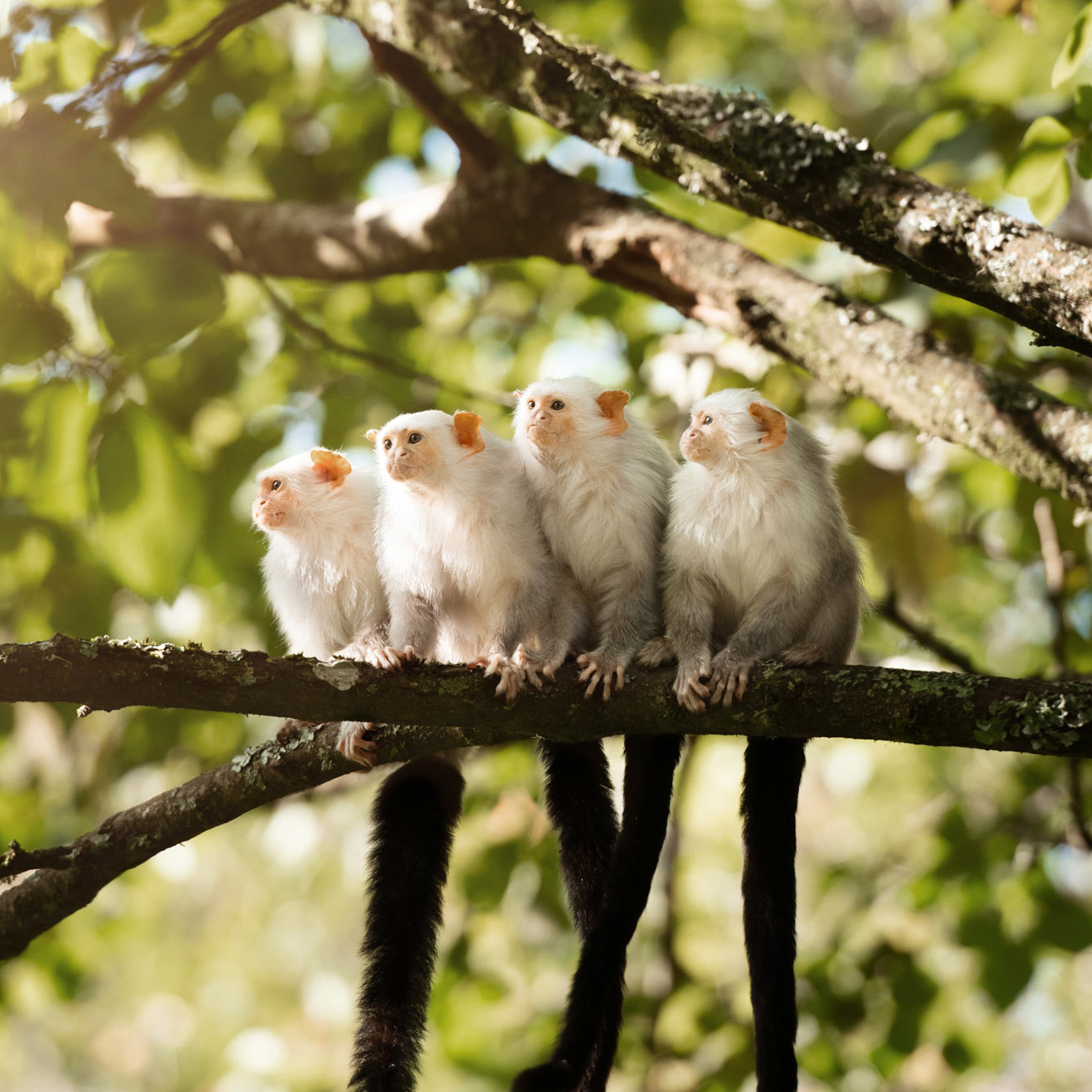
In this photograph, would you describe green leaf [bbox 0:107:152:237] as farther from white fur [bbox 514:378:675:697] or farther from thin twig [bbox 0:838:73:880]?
thin twig [bbox 0:838:73:880]

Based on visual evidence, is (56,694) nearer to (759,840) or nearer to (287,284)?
(759,840)

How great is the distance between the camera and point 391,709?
2.22 m

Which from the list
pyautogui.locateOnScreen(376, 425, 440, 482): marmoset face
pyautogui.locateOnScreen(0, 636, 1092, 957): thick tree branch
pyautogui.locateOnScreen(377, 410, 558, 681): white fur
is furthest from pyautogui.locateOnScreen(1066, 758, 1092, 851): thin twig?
pyautogui.locateOnScreen(376, 425, 440, 482): marmoset face

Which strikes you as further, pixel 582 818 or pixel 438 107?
pixel 438 107

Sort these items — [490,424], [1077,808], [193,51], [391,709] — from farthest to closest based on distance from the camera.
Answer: [490,424]
[1077,808]
[193,51]
[391,709]

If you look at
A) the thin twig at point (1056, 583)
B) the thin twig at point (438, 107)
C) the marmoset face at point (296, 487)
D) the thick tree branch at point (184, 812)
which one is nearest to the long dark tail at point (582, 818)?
the thick tree branch at point (184, 812)

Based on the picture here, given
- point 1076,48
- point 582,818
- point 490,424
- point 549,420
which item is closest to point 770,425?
point 549,420

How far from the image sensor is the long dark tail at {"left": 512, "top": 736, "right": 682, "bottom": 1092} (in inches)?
83.5

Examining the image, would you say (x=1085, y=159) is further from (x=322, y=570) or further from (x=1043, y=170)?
(x=322, y=570)

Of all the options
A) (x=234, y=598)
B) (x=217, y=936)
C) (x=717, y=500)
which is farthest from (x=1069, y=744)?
(x=217, y=936)

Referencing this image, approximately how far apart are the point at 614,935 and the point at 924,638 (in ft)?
6.32

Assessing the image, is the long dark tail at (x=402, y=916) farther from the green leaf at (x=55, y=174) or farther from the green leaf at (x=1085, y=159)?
the green leaf at (x=1085, y=159)

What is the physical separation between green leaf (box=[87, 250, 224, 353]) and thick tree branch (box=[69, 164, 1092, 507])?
150mm

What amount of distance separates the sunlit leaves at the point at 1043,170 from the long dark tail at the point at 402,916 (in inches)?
88.0
